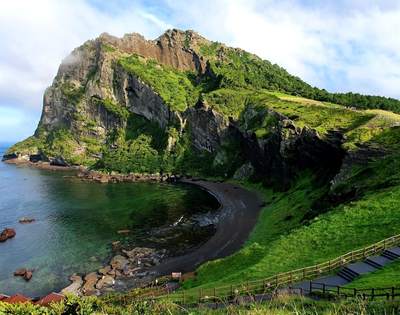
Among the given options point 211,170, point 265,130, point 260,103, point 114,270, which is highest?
point 260,103

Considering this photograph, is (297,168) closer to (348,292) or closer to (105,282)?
(105,282)

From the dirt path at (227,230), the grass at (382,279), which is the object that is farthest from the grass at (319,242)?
the dirt path at (227,230)

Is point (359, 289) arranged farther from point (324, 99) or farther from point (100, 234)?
point (324, 99)

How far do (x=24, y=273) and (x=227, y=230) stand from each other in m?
41.8

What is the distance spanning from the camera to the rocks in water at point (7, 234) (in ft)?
289

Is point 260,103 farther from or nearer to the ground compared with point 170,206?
farther from the ground

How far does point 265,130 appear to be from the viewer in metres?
135

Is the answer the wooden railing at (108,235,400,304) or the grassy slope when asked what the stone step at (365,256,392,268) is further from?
the grassy slope

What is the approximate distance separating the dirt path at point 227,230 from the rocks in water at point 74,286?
1274cm

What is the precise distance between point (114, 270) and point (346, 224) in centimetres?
3996

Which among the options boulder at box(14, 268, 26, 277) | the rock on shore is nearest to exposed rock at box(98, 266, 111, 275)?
the rock on shore

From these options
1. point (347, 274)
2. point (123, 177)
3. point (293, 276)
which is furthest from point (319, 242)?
point (123, 177)

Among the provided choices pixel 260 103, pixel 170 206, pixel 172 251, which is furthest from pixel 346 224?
pixel 260 103

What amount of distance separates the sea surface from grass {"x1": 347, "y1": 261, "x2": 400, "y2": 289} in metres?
47.9
